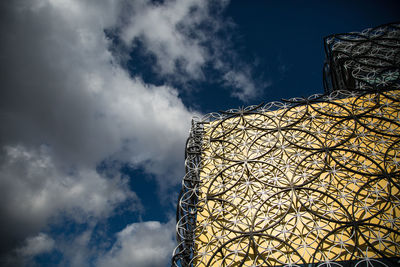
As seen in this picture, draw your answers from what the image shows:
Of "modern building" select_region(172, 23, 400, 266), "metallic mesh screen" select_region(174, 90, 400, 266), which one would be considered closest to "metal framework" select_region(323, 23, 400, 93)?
"modern building" select_region(172, 23, 400, 266)

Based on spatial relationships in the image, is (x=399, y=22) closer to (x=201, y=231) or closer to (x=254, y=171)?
(x=254, y=171)

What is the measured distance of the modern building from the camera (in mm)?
7066

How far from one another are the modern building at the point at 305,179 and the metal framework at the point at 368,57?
0.05 meters

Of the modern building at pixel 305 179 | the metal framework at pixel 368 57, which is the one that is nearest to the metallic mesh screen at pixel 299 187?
the modern building at pixel 305 179

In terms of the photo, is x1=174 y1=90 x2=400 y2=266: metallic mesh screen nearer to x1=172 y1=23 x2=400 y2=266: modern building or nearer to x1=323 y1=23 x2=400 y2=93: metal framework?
x1=172 y1=23 x2=400 y2=266: modern building

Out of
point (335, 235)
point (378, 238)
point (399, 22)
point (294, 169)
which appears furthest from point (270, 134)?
point (399, 22)

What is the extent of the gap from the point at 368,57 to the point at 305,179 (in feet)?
23.6

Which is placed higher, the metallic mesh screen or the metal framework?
the metal framework

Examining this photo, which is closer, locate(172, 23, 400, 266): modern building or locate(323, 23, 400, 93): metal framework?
locate(172, 23, 400, 266): modern building

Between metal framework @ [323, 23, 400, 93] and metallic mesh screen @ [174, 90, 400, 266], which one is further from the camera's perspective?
metal framework @ [323, 23, 400, 93]

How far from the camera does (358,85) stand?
36.3 feet

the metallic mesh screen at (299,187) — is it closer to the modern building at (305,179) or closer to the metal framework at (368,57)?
the modern building at (305,179)

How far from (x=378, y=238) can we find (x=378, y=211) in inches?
32.2

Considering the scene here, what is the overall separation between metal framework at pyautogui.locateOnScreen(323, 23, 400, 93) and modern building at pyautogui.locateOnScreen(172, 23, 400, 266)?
0.05 meters
